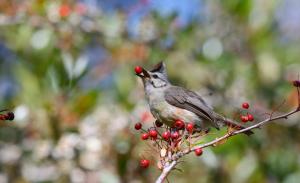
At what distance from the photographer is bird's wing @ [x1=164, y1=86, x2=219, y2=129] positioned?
4.39 meters

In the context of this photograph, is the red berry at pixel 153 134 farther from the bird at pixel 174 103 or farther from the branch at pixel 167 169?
the bird at pixel 174 103

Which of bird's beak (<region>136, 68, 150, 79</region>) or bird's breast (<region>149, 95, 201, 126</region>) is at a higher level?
bird's beak (<region>136, 68, 150, 79</region>)

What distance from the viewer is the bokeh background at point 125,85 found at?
5910 mm

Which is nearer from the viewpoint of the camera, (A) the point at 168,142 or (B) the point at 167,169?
(B) the point at 167,169

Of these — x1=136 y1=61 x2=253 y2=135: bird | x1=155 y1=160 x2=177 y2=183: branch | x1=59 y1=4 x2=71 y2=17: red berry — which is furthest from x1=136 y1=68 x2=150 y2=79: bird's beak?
x1=59 y1=4 x2=71 y2=17: red berry

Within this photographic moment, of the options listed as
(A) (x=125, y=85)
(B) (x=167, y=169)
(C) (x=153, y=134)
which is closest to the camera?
(B) (x=167, y=169)

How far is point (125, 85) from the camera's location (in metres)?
6.53

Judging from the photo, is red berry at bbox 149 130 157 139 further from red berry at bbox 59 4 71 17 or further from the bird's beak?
red berry at bbox 59 4 71 17

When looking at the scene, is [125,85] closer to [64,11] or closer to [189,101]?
[64,11]

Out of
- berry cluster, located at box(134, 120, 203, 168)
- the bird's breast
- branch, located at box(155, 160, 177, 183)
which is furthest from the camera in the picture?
the bird's breast

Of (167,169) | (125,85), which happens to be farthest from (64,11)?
(167,169)

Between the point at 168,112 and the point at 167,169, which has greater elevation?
the point at 167,169

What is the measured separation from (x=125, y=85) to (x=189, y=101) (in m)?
2.03

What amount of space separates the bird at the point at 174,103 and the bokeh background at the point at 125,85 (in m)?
1.11
